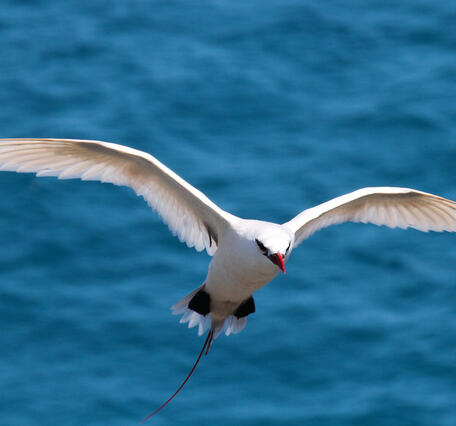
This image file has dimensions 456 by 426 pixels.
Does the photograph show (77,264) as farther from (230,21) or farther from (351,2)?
(351,2)

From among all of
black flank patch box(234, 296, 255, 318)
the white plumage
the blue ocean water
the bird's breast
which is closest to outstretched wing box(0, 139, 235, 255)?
the white plumage

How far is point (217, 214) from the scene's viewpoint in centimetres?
752

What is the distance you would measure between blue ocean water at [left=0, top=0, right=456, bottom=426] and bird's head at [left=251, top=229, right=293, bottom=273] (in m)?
6.22

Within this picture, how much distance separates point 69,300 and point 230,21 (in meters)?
5.55

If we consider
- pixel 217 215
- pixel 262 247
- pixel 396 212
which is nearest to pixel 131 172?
pixel 217 215

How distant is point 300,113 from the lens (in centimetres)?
1597

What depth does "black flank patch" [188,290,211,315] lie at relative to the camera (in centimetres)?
819

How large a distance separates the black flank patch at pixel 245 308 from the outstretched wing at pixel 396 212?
0.59 m

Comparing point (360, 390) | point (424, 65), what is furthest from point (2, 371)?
point (424, 65)

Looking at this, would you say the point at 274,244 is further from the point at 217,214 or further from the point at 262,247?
the point at 217,214

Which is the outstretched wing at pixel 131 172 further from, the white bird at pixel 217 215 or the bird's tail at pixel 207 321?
the bird's tail at pixel 207 321

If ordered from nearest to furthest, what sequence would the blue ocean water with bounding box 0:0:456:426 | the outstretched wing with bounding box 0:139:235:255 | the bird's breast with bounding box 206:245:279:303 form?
1. the bird's breast with bounding box 206:245:279:303
2. the outstretched wing with bounding box 0:139:235:255
3. the blue ocean water with bounding box 0:0:456:426

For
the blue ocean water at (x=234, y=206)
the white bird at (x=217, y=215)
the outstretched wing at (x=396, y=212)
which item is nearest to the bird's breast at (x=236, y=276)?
the white bird at (x=217, y=215)

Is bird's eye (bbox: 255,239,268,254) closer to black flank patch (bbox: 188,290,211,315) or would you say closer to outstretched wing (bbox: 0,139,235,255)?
outstretched wing (bbox: 0,139,235,255)
